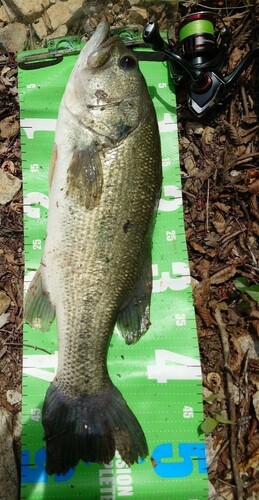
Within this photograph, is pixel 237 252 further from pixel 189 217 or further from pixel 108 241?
pixel 108 241

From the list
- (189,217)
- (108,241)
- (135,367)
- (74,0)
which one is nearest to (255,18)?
(74,0)

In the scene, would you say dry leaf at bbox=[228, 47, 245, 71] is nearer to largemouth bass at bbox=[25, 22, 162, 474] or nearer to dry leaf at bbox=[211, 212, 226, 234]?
largemouth bass at bbox=[25, 22, 162, 474]

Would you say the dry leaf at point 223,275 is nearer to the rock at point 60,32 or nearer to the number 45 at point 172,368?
the number 45 at point 172,368

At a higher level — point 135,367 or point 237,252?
point 237,252

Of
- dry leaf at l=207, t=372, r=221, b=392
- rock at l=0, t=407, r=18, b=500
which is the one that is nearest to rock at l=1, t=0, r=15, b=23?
rock at l=0, t=407, r=18, b=500

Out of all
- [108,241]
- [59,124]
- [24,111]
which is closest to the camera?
[108,241]
